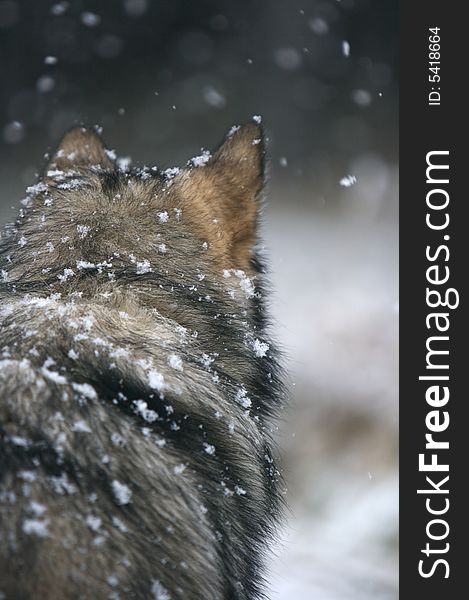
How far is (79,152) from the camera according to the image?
3291 mm

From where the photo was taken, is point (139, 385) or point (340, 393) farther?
point (340, 393)

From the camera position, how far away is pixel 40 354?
1985 mm

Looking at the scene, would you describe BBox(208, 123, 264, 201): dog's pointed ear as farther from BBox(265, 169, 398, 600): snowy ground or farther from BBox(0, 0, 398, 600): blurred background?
BBox(0, 0, 398, 600): blurred background

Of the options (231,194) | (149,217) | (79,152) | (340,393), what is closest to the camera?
(149,217)

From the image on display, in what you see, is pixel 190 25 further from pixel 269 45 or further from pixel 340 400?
pixel 340 400

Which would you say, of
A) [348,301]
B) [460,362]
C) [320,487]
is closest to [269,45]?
[348,301]

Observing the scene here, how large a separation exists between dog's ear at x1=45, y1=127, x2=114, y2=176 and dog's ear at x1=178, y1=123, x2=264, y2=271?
573mm

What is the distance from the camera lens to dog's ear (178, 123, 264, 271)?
273 centimetres

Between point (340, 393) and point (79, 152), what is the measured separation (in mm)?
3912

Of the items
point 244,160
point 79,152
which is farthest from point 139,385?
point 79,152

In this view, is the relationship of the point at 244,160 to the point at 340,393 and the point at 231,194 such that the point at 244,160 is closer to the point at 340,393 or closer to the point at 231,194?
the point at 231,194

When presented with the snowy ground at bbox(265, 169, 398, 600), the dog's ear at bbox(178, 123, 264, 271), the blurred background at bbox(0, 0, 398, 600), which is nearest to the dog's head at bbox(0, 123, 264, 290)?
the dog's ear at bbox(178, 123, 264, 271)

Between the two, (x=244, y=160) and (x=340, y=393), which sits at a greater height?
(x=340, y=393)

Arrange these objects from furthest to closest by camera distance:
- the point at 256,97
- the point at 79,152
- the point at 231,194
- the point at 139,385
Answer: the point at 256,97, the point at 79,152, the point at 231,194, the point at 139,385
